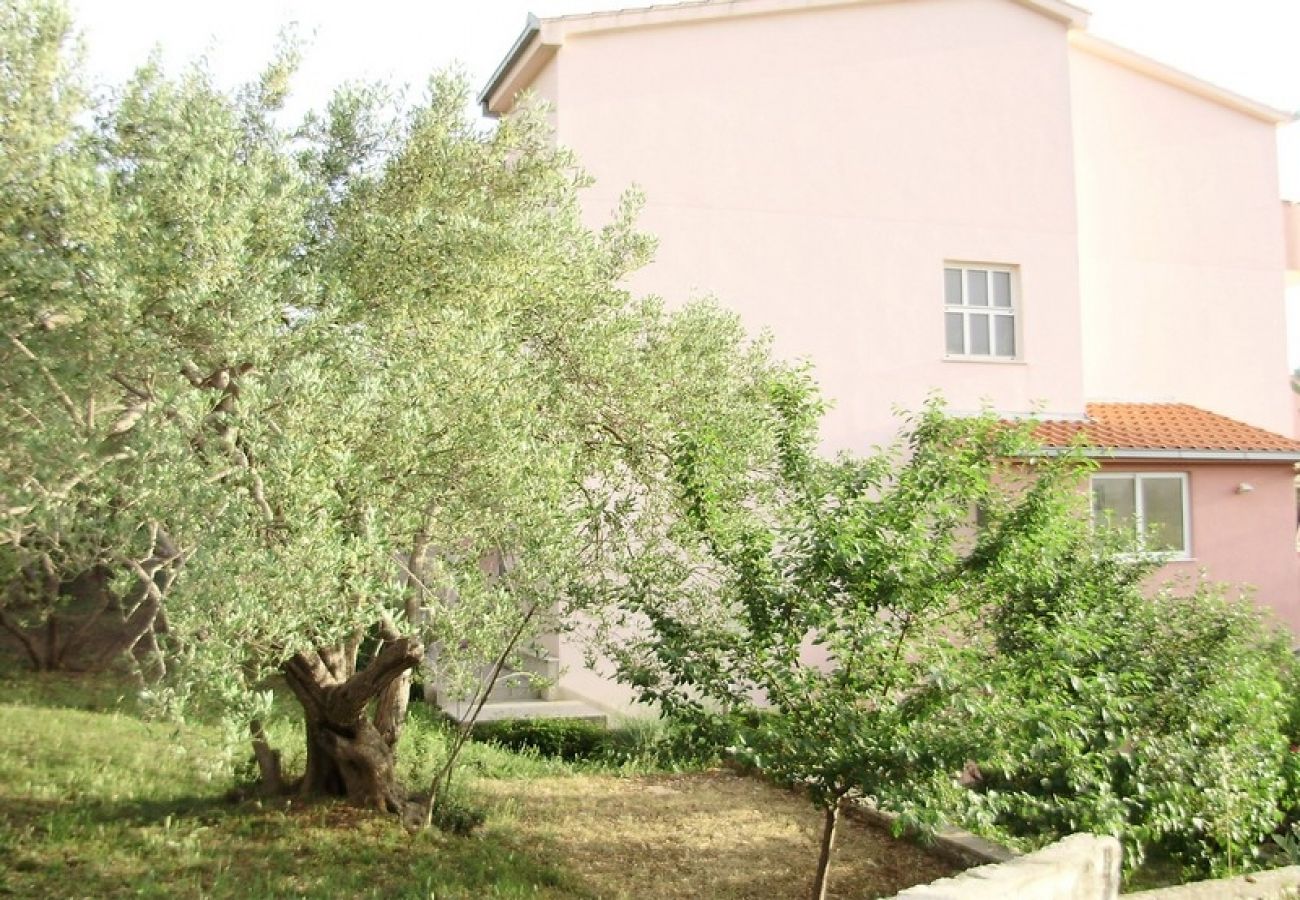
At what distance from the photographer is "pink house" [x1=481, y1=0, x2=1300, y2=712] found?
1470 cm

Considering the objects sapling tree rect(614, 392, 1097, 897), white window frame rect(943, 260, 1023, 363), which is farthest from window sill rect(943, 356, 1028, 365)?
sapling tree rect(614, 392, 1097, 897)

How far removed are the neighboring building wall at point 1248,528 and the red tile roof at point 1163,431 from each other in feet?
1.28

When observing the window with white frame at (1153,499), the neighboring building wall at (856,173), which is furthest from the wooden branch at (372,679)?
the window with white frame at (1153,499)

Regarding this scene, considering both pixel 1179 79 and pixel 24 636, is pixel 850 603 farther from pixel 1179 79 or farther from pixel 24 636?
pixel 1179 79

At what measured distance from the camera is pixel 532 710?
13344 mm

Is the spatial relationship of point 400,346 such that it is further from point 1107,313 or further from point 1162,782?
point 1107,313

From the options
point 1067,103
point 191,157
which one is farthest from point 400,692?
point 1067,103

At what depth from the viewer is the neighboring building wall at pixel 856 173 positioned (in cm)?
1455

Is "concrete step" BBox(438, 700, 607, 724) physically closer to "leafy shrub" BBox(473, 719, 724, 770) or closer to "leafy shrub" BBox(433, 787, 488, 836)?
"leafy shrub" BBox(473, 719, 724, 770)

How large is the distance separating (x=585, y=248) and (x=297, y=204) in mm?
2530

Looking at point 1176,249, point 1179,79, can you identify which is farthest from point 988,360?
point 1179,79

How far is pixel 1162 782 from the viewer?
290 inches

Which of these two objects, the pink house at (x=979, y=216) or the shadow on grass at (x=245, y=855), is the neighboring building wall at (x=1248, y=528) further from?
the shadow on grass at (x=245, y=855)

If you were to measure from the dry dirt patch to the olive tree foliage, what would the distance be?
1.64 m
